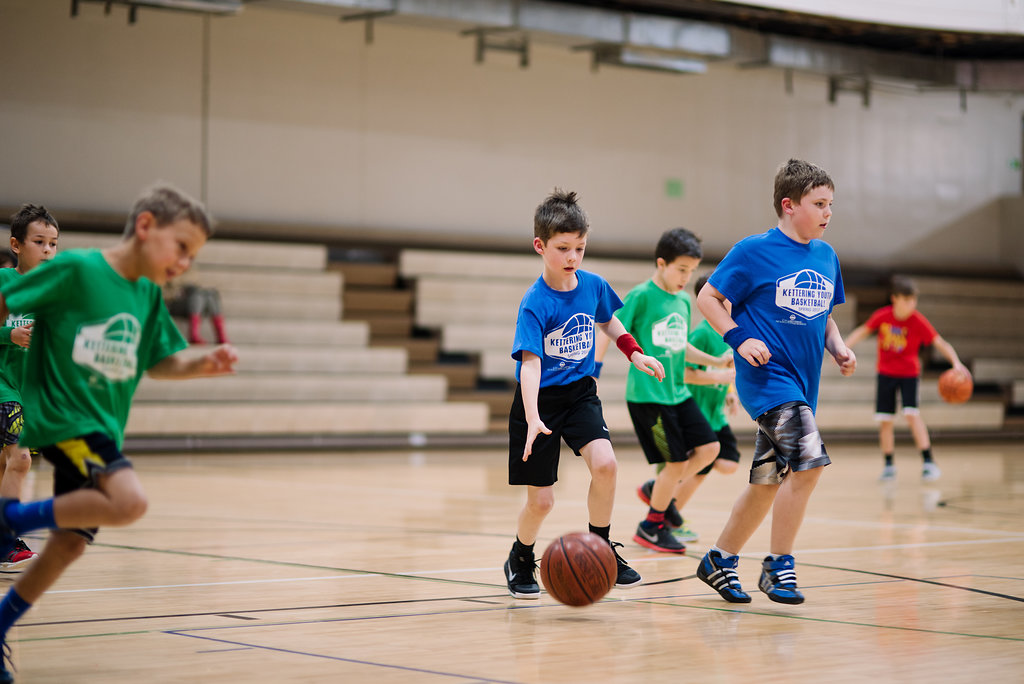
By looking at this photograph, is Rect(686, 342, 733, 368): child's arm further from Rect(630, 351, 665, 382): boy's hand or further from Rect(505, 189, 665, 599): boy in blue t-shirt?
Rect(630, 351, 665, 382): boy's hand

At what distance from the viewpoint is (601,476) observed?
4484mm

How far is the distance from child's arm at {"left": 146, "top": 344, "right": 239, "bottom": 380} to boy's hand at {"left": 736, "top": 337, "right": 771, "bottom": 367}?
5.98 ft

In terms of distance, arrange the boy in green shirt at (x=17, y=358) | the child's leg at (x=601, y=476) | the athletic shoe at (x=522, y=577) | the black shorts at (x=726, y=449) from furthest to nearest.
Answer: the black shorts at (x=726, y=449), the boy in green shirt at (x=17, y=358), the athletic shoe at (x=522, y=577), the child's leg at (x=601, y=476)

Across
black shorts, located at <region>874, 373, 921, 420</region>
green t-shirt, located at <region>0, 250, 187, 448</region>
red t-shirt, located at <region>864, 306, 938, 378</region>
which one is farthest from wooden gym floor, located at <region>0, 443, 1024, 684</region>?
red t-shirt, located at <region>864, 306, 938, 378</region>

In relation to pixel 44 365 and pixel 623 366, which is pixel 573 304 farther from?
pixel 623 366

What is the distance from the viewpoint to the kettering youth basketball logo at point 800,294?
14.8 ft

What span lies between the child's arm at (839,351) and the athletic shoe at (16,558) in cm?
343

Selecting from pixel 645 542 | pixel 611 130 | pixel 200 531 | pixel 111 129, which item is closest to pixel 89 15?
pixel 111 129

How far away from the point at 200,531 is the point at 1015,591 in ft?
13.3

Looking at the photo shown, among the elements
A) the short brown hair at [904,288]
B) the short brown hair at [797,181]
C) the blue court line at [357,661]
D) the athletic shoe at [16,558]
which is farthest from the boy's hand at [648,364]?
the short brown hair at [904,288]

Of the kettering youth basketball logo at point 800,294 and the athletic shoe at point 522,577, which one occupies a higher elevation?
the kettering youth basketball logo at point 800,294

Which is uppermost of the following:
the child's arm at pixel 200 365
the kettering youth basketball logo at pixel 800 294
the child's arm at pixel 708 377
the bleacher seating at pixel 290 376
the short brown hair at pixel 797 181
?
the short brown hair at pixel 797 181

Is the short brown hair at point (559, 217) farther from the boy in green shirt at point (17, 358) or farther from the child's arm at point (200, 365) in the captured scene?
the boy in green shirt at point (17, 358)

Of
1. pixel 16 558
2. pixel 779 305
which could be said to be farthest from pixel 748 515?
pixel 16 558
